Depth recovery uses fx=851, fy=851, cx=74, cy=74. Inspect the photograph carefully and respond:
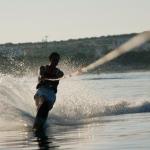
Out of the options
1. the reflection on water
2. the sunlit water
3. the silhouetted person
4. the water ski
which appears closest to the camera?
the reflection on water

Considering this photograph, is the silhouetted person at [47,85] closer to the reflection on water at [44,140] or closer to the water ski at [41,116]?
the water ski at [41,116]

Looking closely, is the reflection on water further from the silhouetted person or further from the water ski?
the silhouetted person

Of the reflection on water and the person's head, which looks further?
the person's head

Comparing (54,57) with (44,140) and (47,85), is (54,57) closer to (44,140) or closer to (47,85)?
(47,85)

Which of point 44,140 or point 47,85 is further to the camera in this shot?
point 47,85

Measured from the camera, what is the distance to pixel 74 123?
20.3 meters

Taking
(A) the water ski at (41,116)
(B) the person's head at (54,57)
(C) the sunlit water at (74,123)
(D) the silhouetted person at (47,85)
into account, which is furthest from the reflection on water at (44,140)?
(B) the person's head at (54,57)

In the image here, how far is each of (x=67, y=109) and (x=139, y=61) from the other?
71.8 meters

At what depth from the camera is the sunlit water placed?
15047mm

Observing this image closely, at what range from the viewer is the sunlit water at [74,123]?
1505 cm

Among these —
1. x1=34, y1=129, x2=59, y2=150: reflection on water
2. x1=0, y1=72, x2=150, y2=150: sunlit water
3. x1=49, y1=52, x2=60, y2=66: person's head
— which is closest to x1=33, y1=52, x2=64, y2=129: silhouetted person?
x1=49, y1=52, x2=60, y2=66: person's head

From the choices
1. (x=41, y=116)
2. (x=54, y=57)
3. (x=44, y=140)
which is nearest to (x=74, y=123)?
(x=41, y=116)

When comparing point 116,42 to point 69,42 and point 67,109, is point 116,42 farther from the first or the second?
point 67,109

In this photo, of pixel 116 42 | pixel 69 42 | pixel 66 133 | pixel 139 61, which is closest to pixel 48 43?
pixel 69 42
